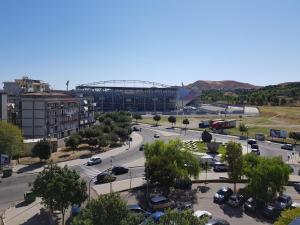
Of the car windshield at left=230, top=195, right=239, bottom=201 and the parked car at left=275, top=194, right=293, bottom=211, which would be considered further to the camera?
the car windshield at left=230, top=195, right=239, bottom=201

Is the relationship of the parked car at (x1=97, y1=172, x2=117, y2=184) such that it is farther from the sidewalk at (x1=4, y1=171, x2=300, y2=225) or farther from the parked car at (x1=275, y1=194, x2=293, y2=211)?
the parked car at (x1=275, y1=194, x2=293, y2=211)

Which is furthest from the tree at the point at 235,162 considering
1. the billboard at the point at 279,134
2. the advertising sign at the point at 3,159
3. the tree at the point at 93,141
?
the billboard at the point at 279,134

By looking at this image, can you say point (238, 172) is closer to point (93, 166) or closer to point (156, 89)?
point (93, 166)

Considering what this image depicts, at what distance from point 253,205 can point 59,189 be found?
17.5 meters

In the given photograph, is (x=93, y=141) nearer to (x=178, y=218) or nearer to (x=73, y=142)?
(x=73, y=142)

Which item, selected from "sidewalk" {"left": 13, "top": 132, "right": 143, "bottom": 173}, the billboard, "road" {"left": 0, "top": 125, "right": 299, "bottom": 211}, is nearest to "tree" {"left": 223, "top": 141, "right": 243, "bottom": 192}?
"road" {"left": 0, "top": 125, "right": 299, "bottom": 211}

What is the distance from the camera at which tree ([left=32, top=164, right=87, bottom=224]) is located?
97.9ft

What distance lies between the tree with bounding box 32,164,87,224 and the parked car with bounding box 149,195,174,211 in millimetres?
6947

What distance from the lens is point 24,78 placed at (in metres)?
119

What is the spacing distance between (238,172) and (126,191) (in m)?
12.1

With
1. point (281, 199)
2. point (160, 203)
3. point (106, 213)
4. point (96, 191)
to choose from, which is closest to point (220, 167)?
point (281, 199)

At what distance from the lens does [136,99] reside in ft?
581

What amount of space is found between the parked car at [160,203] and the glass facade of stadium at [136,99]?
460ft

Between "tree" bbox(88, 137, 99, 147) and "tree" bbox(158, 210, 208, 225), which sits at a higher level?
"tree" bbox(158, 210, 208, 225)
